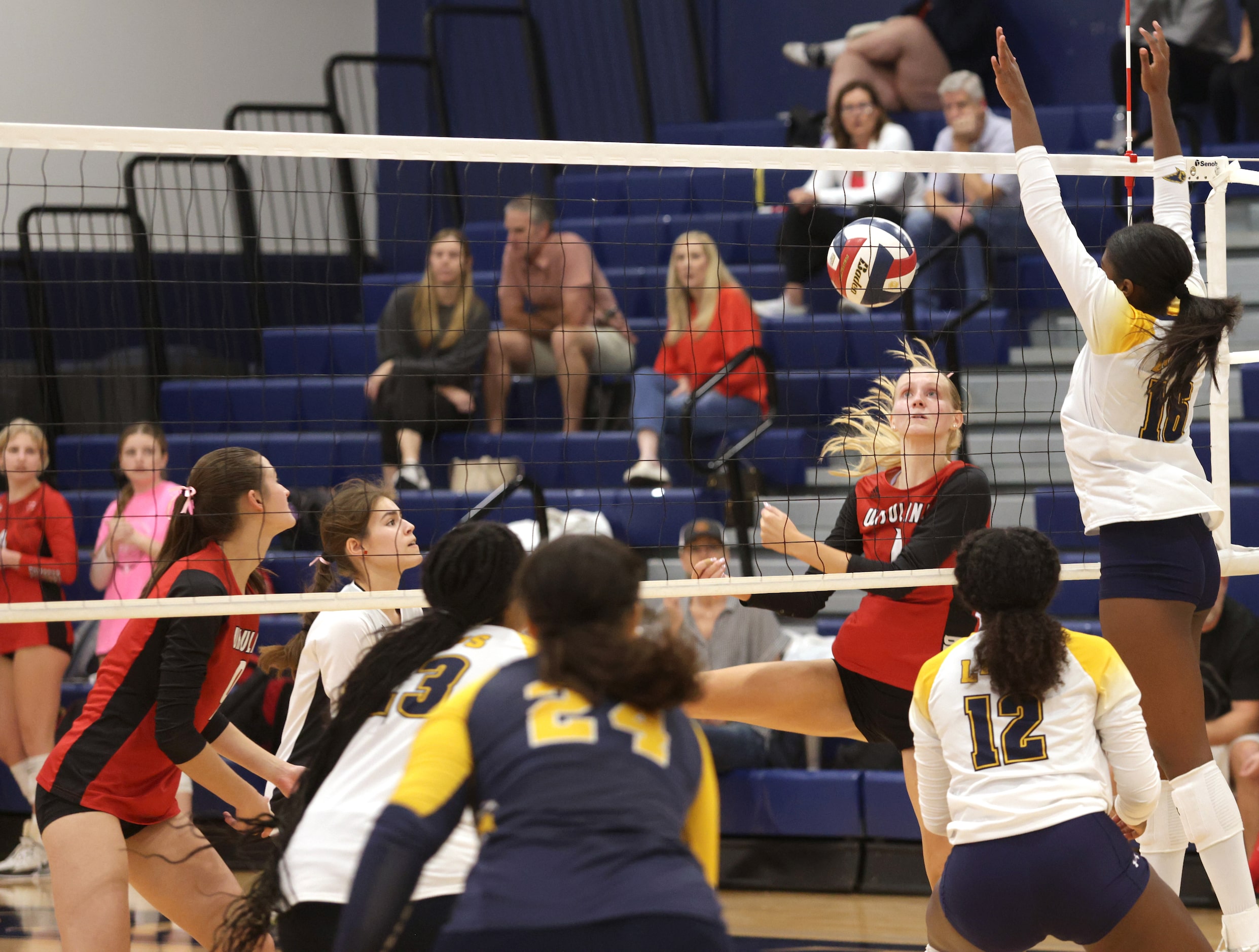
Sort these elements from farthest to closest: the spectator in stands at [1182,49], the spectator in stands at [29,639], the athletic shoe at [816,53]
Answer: the athletic shoe at [816,53] → the spectator in stands at [1182,49] → the spectator in stands at [29,639]

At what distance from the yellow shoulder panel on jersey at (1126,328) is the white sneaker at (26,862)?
4585 mm

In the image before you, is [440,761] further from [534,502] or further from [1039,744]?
[534,502]

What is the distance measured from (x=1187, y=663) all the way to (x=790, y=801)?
7.93 ft

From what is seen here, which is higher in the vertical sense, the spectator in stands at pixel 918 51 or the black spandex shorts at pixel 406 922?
the spectator in stands at pixel 918 51

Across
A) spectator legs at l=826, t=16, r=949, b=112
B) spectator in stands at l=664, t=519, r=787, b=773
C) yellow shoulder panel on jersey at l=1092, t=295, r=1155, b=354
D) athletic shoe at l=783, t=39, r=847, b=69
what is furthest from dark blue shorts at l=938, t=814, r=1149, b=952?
athletic shoe at l=783, t=39, r=847, b=69

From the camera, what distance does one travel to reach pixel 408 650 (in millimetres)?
2438

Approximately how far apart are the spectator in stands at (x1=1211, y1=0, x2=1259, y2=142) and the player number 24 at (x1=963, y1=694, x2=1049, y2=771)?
19.2ft

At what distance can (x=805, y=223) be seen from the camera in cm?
705

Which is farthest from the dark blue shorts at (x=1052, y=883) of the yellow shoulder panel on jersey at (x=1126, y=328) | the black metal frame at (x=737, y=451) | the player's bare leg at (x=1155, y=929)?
the black metal frame at (x=737, y=451)

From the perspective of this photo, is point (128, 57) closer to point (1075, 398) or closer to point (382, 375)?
point (382, 375)

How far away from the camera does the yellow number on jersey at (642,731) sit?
2.04 m

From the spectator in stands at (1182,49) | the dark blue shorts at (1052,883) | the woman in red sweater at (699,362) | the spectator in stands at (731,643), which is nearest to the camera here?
the dark blue shorts at (1052,883)

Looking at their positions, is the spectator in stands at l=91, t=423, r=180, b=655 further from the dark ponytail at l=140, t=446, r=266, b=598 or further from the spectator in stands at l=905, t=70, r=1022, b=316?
the spectator in stands at l=905, t=70, r=1022, b=316

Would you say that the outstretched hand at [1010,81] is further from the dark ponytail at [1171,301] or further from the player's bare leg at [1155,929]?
the player's bare leg at [1155,929]
